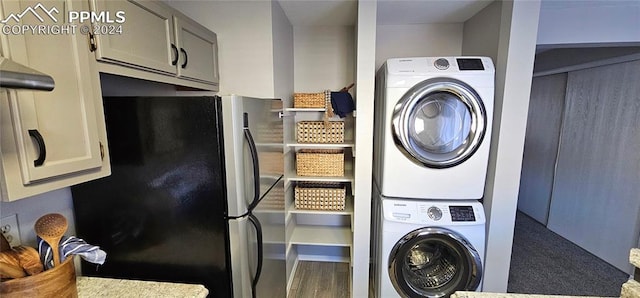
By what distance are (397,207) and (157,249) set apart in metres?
1.40

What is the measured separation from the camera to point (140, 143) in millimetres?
1141

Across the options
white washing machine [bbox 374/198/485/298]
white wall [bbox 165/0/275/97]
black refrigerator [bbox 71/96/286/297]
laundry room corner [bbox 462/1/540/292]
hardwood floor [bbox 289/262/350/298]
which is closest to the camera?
black refrigerator [bbox 71/96/286/297]

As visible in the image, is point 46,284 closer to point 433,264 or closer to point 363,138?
point 363,138

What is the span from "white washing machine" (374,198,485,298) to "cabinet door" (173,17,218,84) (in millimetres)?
1478

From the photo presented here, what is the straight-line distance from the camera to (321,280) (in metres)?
2.44

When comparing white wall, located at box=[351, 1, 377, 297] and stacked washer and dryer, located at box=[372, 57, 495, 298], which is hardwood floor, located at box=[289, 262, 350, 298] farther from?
stacked washer and dryer, located at box=[372, 57, 495, 298]

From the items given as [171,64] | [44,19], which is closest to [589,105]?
[171,64]

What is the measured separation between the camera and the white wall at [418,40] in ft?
7.86

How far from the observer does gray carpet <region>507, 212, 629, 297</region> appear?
7.41 ft

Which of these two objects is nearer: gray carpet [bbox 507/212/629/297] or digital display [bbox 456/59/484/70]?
digital display [bbox 456/59/484/70]

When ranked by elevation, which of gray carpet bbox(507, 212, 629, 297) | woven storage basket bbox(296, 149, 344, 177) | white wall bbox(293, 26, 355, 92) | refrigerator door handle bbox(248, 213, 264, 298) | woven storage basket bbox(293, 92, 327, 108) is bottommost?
gray carpet bbox(507, 212, 629, 297)

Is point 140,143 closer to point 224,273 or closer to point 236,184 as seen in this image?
point 236,184

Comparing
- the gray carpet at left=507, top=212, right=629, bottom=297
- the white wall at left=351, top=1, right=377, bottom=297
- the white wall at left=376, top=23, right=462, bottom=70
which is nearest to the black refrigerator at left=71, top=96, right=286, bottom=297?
the white wall at left=351, top=1, right=377, bottom=297

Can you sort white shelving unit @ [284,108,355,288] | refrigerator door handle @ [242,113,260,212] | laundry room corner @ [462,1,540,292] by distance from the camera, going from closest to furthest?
refrigerator door handle @ [242,113,260,212] < laundry room corner @ [462,1,540,292] < white shelving unit @ [284,108,355,288]
